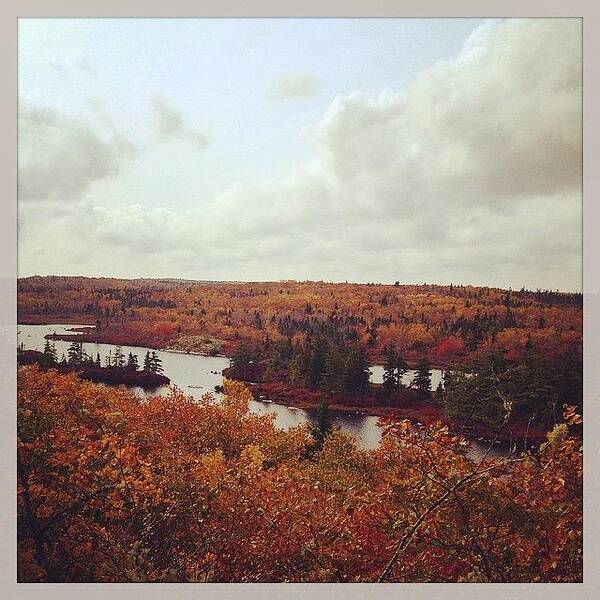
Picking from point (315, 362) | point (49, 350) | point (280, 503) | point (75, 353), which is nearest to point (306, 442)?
point (280, 503)

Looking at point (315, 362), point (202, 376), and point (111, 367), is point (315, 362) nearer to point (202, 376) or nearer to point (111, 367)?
point (202, 376)

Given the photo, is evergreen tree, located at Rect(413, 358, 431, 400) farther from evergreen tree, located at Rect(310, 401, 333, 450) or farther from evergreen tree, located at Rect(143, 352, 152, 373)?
evergreen tree, located at Rect(143, 352, 152, 373)

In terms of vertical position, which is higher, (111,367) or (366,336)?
(366,336)

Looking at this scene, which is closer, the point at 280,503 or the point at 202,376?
the point at 280,503

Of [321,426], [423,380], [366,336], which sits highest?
[366,336]

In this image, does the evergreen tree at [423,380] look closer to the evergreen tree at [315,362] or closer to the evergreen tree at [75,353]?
the evergreen tree at [315,362]

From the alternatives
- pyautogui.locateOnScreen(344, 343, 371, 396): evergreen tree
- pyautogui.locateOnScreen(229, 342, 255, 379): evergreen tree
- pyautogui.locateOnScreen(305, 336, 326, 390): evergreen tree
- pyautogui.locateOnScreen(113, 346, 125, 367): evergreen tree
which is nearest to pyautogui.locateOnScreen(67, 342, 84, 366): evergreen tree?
pyautogui.locateOnScreen(113, 346, 125, 367): evergreen tree

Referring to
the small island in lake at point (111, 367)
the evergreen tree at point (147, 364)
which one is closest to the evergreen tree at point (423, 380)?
the small island in lake at point (111, 367)

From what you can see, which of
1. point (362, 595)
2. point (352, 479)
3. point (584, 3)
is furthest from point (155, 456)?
point (584, 3)

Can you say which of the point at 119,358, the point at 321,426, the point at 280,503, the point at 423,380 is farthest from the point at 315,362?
the point at 119,358

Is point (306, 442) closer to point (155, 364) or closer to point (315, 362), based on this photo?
point (315, 362)
